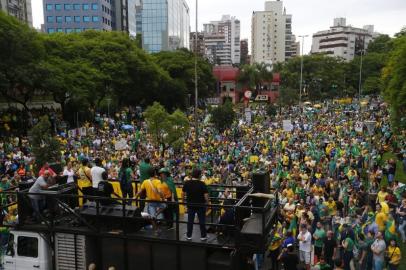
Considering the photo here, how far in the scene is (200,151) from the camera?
31.9m

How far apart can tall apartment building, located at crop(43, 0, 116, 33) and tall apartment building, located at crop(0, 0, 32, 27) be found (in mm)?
6280

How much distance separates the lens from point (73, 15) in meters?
110

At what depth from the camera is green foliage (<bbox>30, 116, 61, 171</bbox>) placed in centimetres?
2100

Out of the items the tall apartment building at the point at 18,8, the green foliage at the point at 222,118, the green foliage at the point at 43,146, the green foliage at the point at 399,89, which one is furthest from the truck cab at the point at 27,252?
the tall apartment building at the point at 18,8

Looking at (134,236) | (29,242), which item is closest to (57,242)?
(29,242)

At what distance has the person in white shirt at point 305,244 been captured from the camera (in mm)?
11578

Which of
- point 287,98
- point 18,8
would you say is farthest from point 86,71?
point 18,8

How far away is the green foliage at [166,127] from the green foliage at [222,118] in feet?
36.1

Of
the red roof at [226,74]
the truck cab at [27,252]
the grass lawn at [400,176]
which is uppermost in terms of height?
the red roof at [226,74]

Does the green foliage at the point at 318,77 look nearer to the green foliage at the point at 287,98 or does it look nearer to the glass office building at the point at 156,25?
the green foliage at the point at 287,98

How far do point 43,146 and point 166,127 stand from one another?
41.3 feet

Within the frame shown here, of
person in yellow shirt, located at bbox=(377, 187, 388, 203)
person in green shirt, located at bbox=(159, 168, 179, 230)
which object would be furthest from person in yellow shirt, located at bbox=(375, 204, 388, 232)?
person in green shirt, located at bbox=(159, 168, 179, 230)

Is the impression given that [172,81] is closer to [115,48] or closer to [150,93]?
[150,93]

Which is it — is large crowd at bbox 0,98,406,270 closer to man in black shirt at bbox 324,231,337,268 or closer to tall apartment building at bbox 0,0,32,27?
man in black shirt at bbox 324,231,337,268
